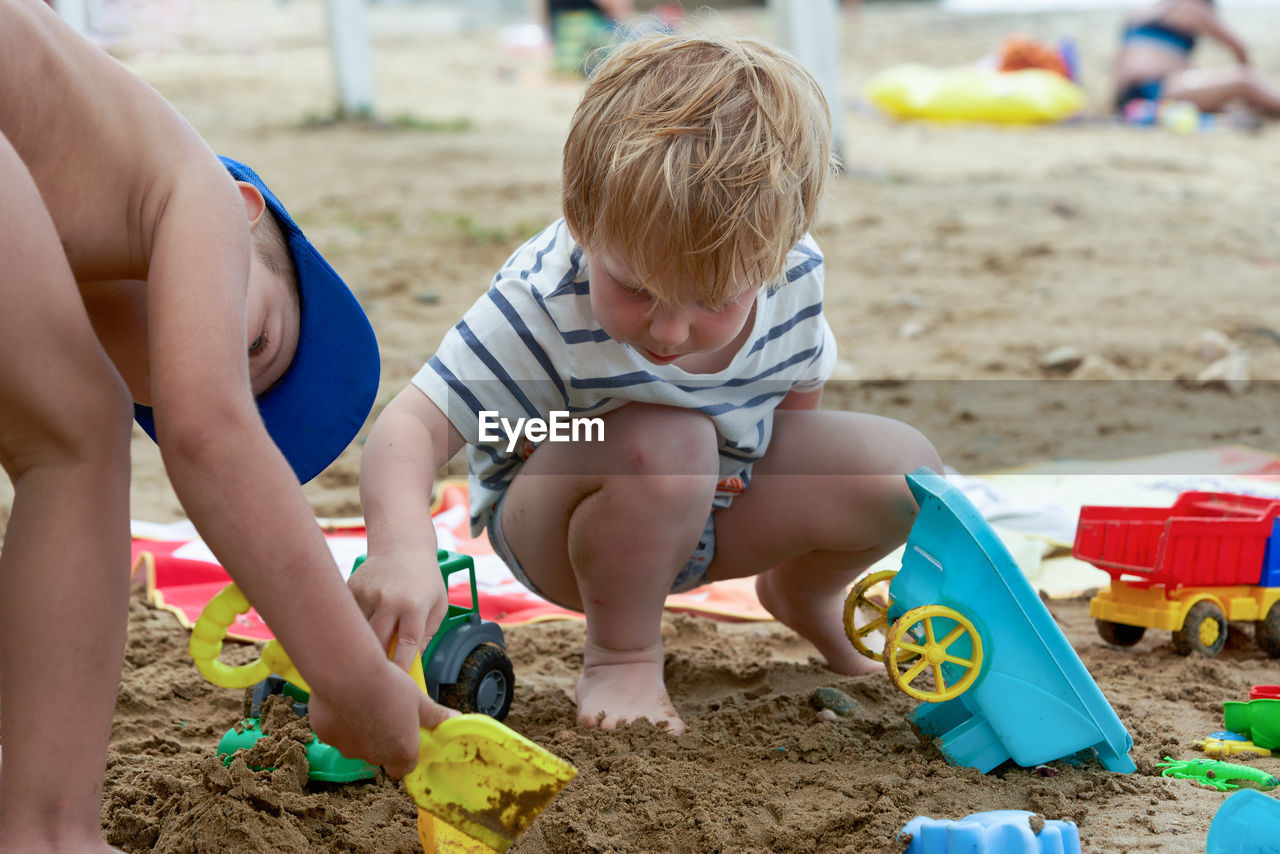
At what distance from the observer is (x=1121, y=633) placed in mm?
1826

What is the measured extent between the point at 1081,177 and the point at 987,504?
3.69 meters

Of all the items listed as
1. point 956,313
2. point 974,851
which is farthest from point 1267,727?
point 956,313

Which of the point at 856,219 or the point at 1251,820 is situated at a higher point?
the point at 1251,820

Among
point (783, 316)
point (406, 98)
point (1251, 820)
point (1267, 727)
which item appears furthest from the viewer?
point (406, 98)

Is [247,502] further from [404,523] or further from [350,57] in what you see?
[350,57]

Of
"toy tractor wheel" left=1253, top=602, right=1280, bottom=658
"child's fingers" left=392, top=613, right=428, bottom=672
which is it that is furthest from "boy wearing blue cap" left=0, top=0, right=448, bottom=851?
"toy tractor wheel" left=1253, top=602, right=1280, bottom=658

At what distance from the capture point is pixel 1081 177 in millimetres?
5617

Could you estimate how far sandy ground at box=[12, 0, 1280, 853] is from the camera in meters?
1.27

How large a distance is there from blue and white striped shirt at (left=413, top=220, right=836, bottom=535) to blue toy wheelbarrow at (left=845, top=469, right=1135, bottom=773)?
30 cm

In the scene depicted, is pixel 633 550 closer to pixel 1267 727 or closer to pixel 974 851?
pixel 974 851

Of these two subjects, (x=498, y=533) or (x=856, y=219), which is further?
(x=856, y=219)

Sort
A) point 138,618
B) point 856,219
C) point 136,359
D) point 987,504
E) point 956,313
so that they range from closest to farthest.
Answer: point 136,359 → point 138,618 → point 987,504 → point 956,313 → point 856,219

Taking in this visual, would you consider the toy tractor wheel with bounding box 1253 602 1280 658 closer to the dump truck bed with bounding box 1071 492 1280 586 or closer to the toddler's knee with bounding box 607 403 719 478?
the dump truck bed with bounding box 1071 492 1280 586

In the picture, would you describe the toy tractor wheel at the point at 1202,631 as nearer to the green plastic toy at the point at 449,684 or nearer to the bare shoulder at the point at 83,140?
the green plastic toy at the point at 449,684
